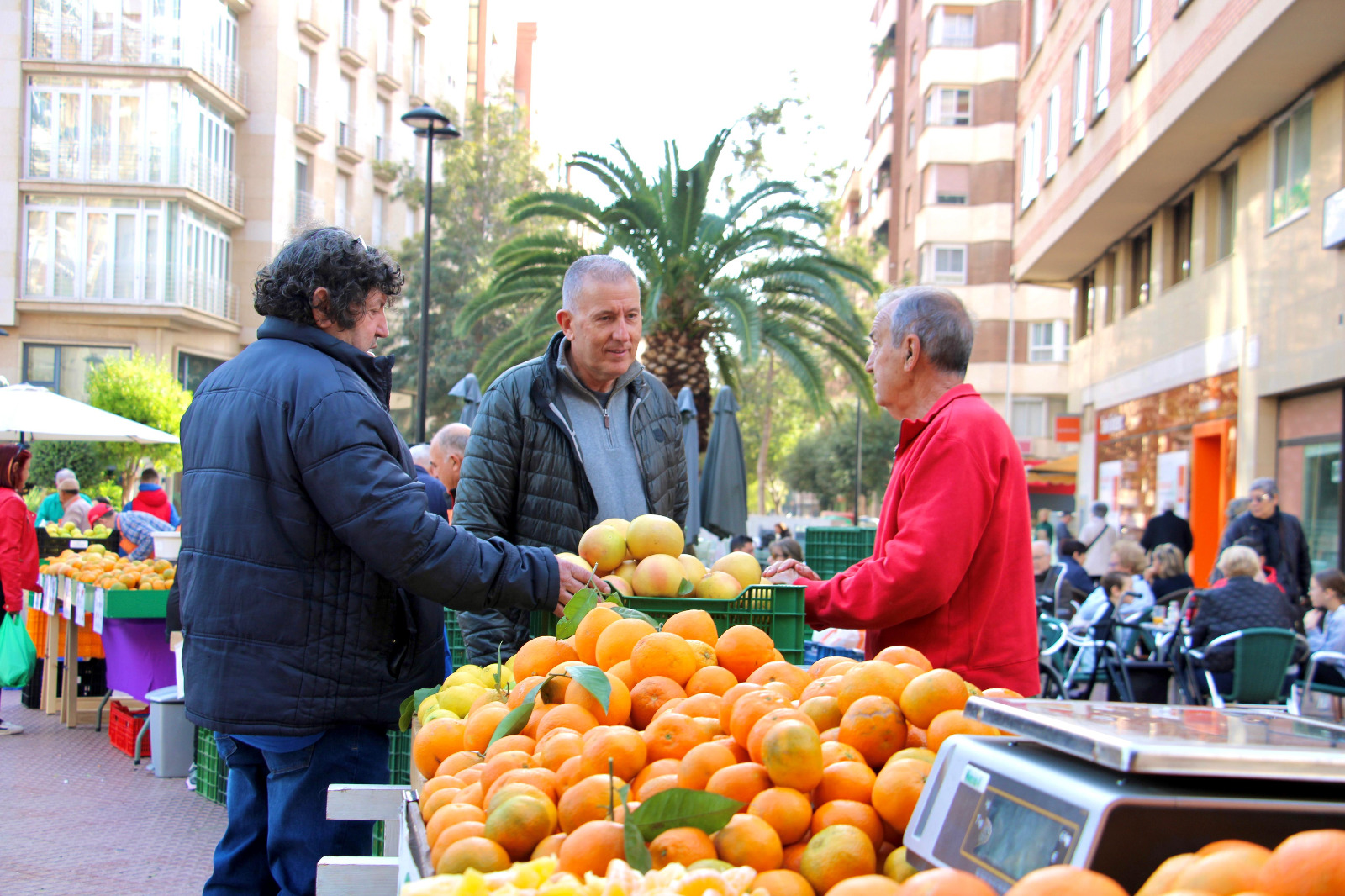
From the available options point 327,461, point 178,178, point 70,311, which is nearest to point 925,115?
point 178,178

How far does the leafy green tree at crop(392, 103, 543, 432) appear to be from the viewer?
31656mm

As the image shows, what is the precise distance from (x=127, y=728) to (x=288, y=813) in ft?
18.9

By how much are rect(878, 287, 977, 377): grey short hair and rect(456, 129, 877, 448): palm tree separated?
9920 millimetres

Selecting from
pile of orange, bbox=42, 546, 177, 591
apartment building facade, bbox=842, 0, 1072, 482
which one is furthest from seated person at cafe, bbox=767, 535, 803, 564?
apartment building facade, bbox=842, 0, 1072, 482

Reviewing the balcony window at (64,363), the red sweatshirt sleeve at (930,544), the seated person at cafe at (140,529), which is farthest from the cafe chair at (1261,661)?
the balcony window at (64,363)

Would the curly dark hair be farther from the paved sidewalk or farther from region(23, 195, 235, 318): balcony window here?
region(23, 195, 235, 318): balcony window

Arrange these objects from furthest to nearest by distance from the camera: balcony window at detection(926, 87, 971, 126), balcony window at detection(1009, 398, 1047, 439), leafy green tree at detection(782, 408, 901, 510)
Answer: leafy green tree at detection(782, 408, 901, 510), balcony window at detection(926, 87, 971, 126), balcony window at detection(1009, 398, 1047, 439)

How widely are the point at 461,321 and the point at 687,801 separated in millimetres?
12753

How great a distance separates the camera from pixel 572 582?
2.78m

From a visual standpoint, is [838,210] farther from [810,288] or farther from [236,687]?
[236,687]

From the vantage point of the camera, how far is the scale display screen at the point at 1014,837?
1.12 m

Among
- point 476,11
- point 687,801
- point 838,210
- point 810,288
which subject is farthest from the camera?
point 476,11

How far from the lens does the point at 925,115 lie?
130 ft

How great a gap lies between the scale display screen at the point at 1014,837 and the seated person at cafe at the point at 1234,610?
6.89m
